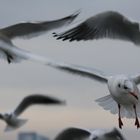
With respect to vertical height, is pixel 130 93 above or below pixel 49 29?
below

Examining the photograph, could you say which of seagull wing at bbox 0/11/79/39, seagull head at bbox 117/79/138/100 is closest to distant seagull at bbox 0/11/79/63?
seagull wing at bbox 0/11/79/39

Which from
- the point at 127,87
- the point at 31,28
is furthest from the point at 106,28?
the point at 127,87

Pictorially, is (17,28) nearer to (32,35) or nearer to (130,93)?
(32,35)

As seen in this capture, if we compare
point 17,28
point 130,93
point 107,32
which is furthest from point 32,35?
point 130,93

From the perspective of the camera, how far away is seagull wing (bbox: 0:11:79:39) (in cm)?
1295

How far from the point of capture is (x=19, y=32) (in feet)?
44.6

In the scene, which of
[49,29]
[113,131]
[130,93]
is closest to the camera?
[130,93]

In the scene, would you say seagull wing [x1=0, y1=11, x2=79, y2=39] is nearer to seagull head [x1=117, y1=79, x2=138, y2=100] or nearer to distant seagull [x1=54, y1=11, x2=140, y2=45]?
distant seagull [x1=54, y1=11, x2=140, y2=45]

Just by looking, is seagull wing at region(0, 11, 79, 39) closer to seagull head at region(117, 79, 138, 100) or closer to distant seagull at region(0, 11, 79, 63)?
distant seagull at region(0, 11, 79, 63)

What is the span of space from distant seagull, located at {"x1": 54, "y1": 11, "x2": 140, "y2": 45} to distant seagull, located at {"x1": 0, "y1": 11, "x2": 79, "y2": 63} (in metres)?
0.41

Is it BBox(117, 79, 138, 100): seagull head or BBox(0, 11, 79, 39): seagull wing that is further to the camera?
BBox(0, 11, 79, 39): seagull wing

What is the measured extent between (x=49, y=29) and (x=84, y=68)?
89 cm

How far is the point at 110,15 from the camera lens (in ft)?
44.9

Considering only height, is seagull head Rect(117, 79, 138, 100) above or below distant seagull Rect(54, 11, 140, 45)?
below
